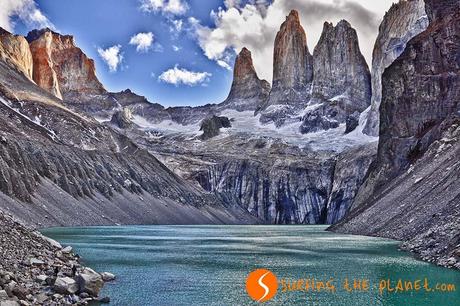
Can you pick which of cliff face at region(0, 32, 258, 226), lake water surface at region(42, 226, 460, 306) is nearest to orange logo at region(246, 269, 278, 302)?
lake water surface at region(42, 226, 460, 306)

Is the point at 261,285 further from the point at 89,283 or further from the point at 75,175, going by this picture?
the point at 75,175

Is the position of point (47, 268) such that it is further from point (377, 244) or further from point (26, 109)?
point (26, 109)

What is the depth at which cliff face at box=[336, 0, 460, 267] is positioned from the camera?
55606 mm

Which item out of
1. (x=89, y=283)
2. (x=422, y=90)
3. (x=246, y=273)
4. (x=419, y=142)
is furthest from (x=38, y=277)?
(x=422, y=90)

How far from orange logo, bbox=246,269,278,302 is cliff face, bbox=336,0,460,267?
17.2 metres

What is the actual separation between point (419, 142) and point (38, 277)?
7697 cm

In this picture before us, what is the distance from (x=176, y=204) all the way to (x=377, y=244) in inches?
3880

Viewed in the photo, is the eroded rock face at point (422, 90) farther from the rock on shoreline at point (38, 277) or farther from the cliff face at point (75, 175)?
the rock on shoreline at point (38, 277)

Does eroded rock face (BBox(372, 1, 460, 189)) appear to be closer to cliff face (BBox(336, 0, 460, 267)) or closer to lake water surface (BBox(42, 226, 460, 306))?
cliff face (BBox(336, 0, 460, 267))

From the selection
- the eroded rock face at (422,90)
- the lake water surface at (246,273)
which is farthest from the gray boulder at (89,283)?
the eroded rock face at (422,90)

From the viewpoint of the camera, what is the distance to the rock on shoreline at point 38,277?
18.9 m

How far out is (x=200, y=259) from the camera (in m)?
39.0

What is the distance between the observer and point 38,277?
2198 centimetres

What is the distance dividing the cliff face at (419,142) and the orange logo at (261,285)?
56.5ft
